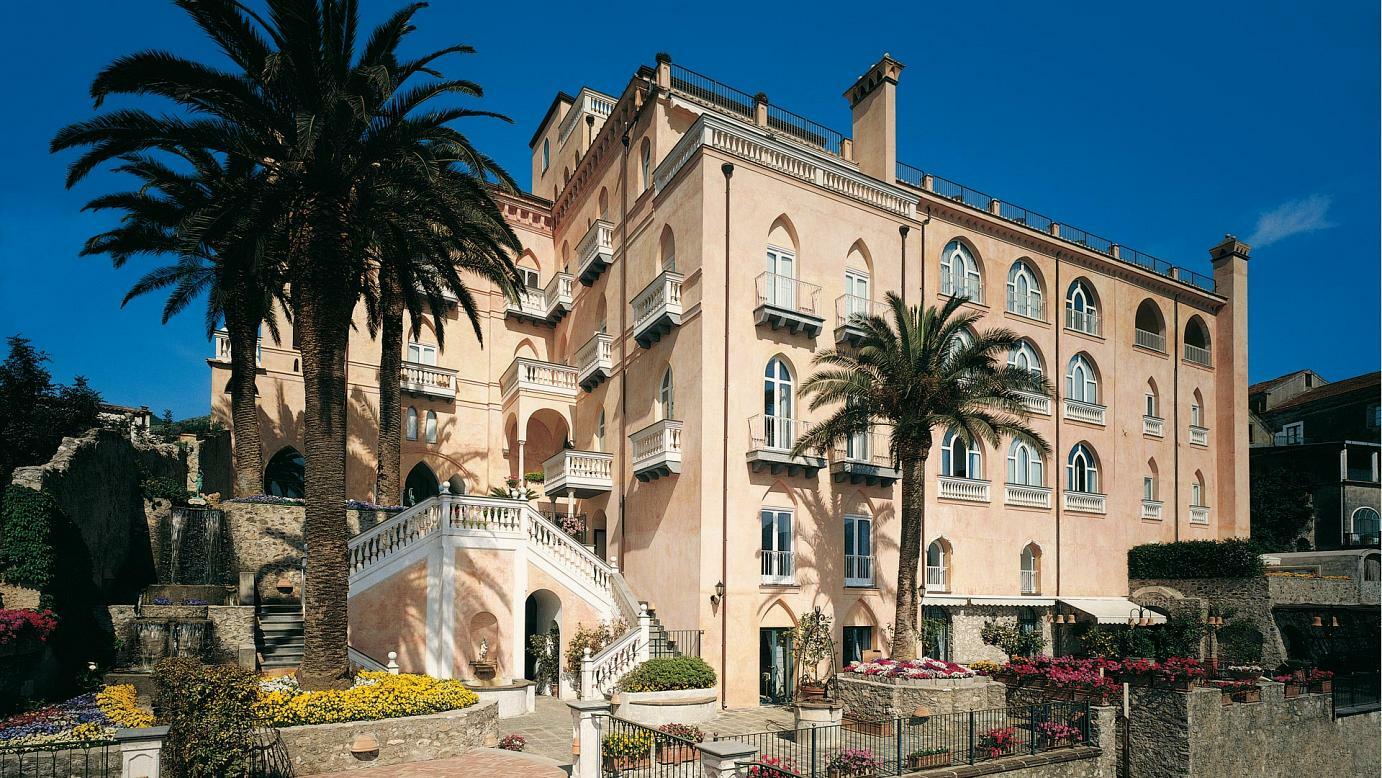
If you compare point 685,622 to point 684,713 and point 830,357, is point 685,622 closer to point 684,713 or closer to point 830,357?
point 684,713

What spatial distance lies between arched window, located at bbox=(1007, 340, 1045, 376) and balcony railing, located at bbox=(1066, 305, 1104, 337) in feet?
7.15

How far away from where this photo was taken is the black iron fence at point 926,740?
17.4m

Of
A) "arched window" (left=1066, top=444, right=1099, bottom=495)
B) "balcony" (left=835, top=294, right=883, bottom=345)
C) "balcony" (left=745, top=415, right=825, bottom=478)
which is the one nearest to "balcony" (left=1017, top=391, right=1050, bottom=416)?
"arched window" (left=1066, top=444, right=1099, bottom=495)

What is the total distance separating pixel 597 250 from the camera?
32.3 meters

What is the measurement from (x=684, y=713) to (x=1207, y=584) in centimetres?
2325

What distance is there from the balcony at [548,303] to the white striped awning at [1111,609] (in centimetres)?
2067

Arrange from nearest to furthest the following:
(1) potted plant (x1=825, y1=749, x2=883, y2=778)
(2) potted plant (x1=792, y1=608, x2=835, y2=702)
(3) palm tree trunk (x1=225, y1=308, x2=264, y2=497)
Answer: (1) potted plant (x1=825, y1=749, x2=883, y2=778), (2) potted plant (x1=792, y1=608, x2=835, y2=702), (3) palm tree trunk (x1=225, y1=308, x2=264, y2=497)

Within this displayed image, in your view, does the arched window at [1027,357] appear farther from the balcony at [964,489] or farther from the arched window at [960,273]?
the balcony at [964,489]

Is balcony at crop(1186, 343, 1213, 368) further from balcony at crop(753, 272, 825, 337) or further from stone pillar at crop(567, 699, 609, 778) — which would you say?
stone pillar at crop(567, 699, 609, 778)

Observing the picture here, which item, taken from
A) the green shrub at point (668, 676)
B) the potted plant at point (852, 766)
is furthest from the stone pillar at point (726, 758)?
the green shrub at point (668, 676)

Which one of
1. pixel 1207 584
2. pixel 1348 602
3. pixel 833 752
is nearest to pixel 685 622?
pixel 833 752

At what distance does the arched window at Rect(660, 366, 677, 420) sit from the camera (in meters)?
27.9

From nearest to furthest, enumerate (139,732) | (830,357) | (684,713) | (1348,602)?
1. (139,732)
2. (684,713)
3. (830,357)
4. (1348,602)

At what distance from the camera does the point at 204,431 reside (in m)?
31.5
